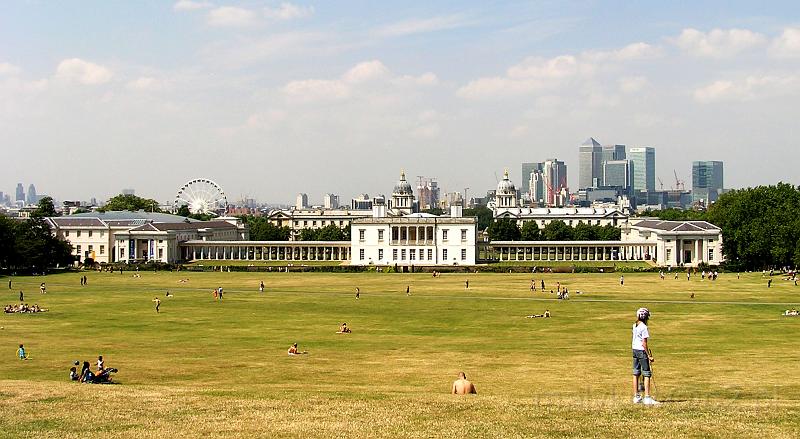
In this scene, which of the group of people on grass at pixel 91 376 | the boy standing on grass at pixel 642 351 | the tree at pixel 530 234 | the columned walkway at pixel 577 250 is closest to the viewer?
the boy standing on grass at pixel 642 351

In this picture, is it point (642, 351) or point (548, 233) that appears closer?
point (642, 351)

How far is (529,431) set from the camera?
19.7 meters

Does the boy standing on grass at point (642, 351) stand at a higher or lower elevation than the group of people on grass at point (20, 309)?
higher

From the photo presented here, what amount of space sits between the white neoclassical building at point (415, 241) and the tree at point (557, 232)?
3040 centimetres

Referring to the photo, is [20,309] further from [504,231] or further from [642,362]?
[504,231]

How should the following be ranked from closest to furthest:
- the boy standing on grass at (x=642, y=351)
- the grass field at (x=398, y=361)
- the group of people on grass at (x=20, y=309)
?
the grass field at (x=398, y=361), the boy standing on grass at (x=642, y=351), the group of people on grass at (x=20, y=309)

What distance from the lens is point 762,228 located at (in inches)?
4486

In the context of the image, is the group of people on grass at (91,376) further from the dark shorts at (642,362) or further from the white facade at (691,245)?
the white facade at (691,245)

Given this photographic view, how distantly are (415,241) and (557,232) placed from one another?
3659 cm

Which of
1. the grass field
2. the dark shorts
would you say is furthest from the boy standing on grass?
the grass field

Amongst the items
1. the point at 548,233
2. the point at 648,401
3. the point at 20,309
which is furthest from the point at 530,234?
the point at 648,401

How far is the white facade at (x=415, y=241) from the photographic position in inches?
5807

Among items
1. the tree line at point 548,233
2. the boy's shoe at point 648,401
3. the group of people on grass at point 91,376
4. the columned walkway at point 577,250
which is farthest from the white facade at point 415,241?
the boy's shoe at point 648,401

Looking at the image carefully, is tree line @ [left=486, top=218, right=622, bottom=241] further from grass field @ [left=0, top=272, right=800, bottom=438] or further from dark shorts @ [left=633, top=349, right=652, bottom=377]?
dark shorts @ [left=633, top=349, right=652, bottom=377]
